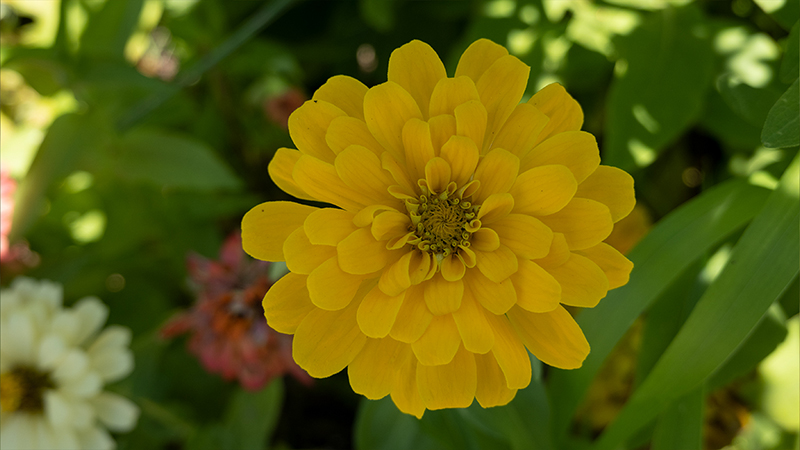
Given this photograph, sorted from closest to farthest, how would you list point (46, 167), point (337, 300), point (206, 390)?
point (337, 300)
point (46, 167)
point (206, 390)

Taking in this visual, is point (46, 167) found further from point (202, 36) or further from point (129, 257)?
point (202, 36)

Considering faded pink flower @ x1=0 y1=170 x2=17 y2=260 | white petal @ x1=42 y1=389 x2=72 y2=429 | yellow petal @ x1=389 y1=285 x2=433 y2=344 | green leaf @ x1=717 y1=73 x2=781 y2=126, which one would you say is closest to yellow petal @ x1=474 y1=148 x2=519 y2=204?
yellow petal @ x1=389 y1=285 x2=433 y2=344

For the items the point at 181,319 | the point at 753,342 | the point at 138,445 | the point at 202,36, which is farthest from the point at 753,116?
the point at 138,445

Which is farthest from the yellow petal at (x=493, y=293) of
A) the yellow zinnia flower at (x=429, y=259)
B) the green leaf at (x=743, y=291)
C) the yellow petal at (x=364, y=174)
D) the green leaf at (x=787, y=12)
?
the green leaf at (x=787, y=12)

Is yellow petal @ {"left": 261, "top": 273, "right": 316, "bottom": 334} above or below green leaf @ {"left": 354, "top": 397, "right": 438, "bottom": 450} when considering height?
above

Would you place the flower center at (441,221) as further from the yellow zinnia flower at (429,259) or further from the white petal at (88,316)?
the white petal at (88,316)

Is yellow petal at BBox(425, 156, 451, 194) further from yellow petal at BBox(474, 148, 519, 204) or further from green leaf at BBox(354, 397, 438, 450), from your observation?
green leaf at BBox(354, 397, 438, 450)
